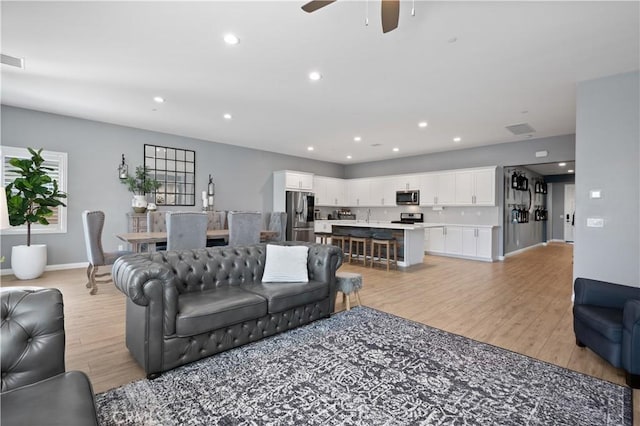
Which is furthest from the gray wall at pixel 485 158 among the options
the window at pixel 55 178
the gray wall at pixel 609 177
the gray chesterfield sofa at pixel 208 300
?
the window at pixel 55 178

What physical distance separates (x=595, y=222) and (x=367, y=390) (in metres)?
3.62

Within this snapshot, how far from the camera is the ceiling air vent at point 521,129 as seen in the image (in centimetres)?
583

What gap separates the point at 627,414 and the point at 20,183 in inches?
276

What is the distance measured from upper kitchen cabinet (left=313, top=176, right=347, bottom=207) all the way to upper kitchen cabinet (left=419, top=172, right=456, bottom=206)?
2.70 m

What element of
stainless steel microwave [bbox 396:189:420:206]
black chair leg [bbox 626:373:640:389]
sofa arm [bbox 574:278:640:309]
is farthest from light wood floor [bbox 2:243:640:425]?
stainless steel microwave [bbox 396:189:420:206]

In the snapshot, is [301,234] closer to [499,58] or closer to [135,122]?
[135,122]

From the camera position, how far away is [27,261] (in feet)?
16.0

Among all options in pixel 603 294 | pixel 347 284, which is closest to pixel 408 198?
pixel 347 284

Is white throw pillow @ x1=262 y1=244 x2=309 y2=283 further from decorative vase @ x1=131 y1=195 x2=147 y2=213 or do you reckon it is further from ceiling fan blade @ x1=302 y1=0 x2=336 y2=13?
decorative vase @ x1=131 y1=195 x2=147 y2=213

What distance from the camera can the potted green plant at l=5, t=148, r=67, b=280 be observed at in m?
4.46

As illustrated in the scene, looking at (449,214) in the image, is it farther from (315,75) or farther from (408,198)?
(315,75)

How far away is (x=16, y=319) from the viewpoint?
1.40 metres

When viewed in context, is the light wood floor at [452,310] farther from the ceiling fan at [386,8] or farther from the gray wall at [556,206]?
the gray wall at [556,206]

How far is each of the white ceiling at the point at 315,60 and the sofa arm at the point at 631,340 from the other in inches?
92.6
